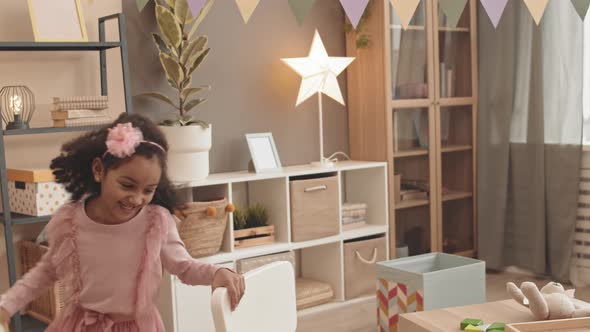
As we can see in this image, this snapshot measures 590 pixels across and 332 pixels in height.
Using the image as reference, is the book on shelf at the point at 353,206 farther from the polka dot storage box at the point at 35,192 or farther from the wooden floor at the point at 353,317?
the polka dot storage box at the point at 35,192

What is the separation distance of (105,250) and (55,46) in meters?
1.37

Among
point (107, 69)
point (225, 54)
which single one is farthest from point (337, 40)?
point (107, 69)

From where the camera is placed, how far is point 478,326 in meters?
2.01

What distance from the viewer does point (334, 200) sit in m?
3.68

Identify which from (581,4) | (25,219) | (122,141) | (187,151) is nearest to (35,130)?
(25,219)

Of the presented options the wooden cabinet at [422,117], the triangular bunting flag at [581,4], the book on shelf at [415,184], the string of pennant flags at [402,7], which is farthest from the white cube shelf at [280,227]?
the triangular bunting flag at [581,4]

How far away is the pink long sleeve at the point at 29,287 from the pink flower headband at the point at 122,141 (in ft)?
1.11

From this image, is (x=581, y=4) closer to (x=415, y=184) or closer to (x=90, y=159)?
(x=90, y=159)

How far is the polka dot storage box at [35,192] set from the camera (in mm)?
2807

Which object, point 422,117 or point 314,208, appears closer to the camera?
point 314,208

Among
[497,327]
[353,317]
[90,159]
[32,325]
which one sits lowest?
[353,317]

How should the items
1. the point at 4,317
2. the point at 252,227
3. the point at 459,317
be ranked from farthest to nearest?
1. the point at 252,227
2. the point at 459,317
3. the point at 4,317

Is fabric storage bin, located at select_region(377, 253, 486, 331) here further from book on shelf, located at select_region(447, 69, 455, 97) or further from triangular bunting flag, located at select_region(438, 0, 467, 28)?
book on shelf, located at select_region(447, 69, 455, 97)

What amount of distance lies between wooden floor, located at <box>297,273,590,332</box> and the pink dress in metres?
1.64
